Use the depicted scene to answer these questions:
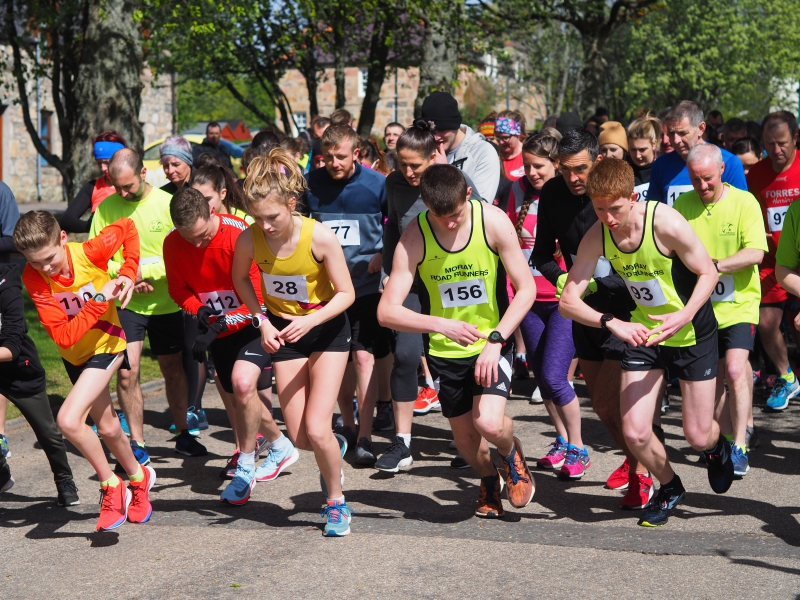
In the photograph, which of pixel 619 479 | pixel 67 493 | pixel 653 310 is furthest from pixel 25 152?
pixel 653 310

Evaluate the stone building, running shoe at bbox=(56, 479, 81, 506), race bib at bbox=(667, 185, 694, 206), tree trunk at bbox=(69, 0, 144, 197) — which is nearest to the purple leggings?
race bib at bbox=(667, 185, 694, 206)

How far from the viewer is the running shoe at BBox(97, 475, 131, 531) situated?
5.45m

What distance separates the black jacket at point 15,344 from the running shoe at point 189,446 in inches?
54.5

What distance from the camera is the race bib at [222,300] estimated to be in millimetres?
6238

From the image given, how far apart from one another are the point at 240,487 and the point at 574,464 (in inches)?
81.7

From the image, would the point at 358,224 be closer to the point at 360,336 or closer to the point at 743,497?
the point at 360,336

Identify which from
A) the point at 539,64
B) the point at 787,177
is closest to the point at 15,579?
the point at 787,177

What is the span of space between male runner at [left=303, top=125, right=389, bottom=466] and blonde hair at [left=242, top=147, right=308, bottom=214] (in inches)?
56.3

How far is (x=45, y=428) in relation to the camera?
6219mm

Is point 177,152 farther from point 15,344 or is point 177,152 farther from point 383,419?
point 383,419

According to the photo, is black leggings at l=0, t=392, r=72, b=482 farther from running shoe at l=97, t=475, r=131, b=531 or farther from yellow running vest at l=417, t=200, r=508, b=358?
yellow running vest at l=417, t=200, r=508, b=358

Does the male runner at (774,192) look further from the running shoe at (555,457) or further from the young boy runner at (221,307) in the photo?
the young boy runner at (221,307)

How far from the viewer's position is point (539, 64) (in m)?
39.5

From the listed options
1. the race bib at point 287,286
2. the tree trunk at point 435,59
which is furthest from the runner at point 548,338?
the tree trunk at point 435,59
